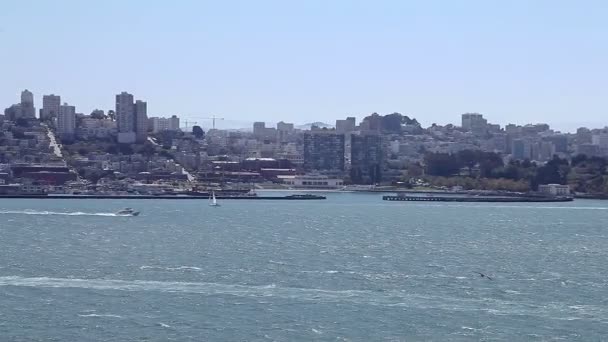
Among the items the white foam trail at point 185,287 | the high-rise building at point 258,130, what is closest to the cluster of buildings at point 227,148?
the high-rise building at point 258,130

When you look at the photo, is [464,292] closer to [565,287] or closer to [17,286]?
[565,287]

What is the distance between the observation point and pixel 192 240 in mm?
26000

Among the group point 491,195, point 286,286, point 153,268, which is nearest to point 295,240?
point 153,268

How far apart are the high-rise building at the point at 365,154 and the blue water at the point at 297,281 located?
112 ft

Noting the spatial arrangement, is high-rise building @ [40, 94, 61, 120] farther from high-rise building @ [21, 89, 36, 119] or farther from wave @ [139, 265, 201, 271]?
wave @ [139, 265, 201, 271]

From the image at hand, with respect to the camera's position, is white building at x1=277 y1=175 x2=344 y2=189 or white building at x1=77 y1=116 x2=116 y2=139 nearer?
white building at x1=277 y1=175 x2=344 y2=189

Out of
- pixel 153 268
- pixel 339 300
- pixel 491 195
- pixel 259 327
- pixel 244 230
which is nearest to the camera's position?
pixel 259 327

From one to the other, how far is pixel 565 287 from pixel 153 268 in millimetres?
6424

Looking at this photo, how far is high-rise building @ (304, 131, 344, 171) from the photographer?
71.0 meters

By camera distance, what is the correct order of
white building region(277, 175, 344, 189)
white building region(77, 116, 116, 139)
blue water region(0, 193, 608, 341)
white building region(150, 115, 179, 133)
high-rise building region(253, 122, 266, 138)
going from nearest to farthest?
blue water region(0, 193, 608, 341) → white building region(277, 175, 344, 189) → white building region(77, 116, 116, 139) → white building region(150, 115, 179, 133) → high-rise building region(253, 122, 266, 138)

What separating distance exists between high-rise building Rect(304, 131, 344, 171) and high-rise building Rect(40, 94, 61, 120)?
16.1 m

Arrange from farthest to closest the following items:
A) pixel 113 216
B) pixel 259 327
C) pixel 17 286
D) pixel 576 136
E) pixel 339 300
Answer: pixel 576 136, pixel 113 216, pixel 17 286, pixel 339 300, pixel 259 327

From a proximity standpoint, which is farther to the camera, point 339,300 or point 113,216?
point 113,216

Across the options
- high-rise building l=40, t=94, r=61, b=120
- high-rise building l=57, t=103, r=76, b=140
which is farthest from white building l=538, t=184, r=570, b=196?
high-rise building l=40, t=94, r=61, b=120
